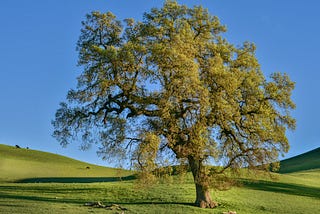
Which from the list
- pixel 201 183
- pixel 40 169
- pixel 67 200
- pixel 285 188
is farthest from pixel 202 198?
pixel 40 169

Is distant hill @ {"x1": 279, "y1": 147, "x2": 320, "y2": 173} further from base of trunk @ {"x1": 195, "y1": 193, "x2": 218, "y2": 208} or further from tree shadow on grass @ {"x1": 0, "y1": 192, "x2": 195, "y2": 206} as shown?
tree shadow on grass @ {"x1": 0, "y1": 192, "x2": 195, "y2": 206}

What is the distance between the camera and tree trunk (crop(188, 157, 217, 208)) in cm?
3453

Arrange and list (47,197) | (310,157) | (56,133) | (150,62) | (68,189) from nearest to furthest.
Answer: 1. (150,62)
2. (56,133)
3. (47,197)
4. (68,189)
5. (310,157)

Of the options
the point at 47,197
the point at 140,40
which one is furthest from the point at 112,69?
the point at 47,197

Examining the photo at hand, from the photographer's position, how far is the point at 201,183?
113 ft

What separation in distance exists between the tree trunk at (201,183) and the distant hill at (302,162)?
169 feet

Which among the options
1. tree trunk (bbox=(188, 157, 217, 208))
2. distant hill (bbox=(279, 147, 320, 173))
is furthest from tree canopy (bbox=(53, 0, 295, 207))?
distant hill (bbox=(279, 147, 320, 173))

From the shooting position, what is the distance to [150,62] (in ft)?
108

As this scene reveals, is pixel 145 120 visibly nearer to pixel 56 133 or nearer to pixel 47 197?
pixel 56 133

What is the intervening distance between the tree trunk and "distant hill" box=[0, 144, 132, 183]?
22918 millimetres

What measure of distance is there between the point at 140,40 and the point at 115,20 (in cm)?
366

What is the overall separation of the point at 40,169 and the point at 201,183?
4208 centimetres

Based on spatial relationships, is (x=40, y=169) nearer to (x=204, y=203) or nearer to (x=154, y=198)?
(x=154, y=198)

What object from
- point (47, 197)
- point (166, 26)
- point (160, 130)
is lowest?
point (47, 197)
